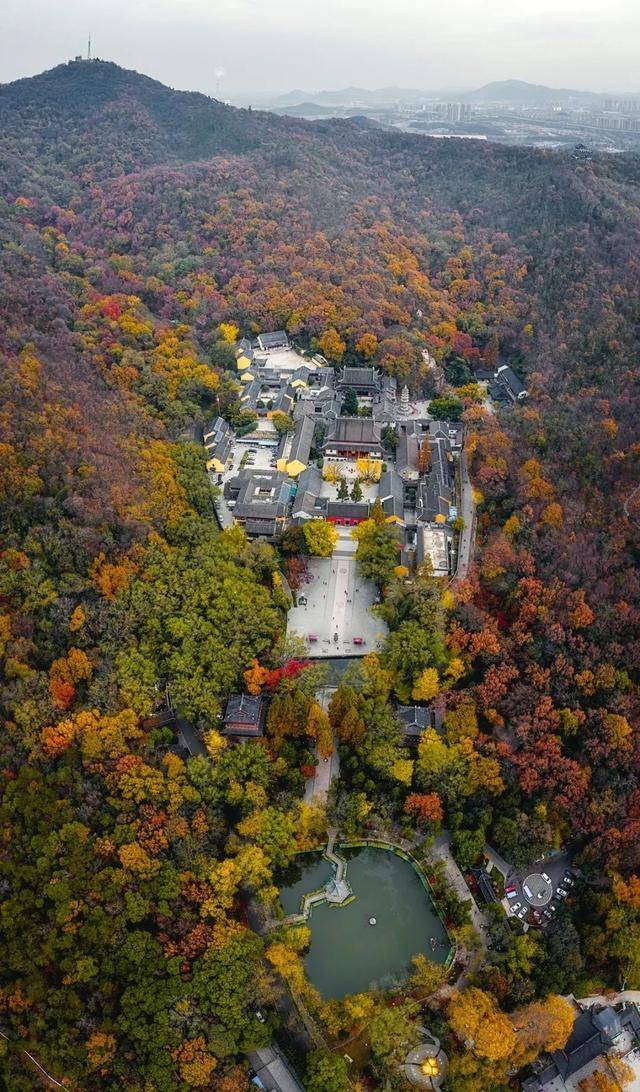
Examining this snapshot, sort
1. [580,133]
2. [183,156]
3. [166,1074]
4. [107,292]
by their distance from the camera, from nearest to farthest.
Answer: [166,1074] → [107,292] → [183,156] → [580,133]

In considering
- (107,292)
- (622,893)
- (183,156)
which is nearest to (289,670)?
(622,893)

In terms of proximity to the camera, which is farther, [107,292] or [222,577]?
[107,292]

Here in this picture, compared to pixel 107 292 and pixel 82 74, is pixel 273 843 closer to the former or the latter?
pixel 107 292

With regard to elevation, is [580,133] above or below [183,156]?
above

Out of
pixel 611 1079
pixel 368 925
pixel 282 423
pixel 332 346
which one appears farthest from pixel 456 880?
pixel 332 346

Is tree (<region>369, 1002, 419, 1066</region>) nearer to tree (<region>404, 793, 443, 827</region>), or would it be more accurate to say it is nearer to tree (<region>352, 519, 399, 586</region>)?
tree (<region>404, 793, 443, 827</region>)

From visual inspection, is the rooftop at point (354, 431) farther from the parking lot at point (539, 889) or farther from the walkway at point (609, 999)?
the walkway at point (609, 999)

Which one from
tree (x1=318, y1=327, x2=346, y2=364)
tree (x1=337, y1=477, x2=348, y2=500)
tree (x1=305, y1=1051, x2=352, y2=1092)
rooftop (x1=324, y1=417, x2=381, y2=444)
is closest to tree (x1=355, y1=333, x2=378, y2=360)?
tree (x1=318, y1=327, x2=346, y2=364)
